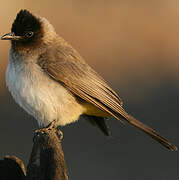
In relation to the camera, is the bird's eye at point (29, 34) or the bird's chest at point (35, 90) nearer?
the bird's chest at point (35, 90)

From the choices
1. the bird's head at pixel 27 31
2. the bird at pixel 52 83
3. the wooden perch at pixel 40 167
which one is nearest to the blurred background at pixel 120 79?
→ the bird at pixel 52 83

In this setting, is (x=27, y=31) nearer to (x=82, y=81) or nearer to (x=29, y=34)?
(x=29, y=34)

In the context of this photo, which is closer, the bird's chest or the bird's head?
the bird's chest

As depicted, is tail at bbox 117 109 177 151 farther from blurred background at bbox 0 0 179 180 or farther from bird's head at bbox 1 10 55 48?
blurred background at bbox 0 0 179 180

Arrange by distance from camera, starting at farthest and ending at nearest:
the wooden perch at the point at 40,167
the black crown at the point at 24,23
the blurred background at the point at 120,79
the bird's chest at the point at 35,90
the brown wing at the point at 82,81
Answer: the blurred background at the point at 120,79, the black crown at the point at 24,23, the brown wing at the point at 82,81, the bird's chest at the point at 35,90, the wooden perch at the point at 40,167

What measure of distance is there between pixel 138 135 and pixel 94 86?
9.33ft

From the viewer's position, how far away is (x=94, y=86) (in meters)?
5.25

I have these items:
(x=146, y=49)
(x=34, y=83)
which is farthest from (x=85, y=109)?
(x=146, y=49)

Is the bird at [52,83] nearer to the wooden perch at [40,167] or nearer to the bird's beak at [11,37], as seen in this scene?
the bird's beak at [11,37]

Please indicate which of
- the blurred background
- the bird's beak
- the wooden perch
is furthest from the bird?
the blurred background

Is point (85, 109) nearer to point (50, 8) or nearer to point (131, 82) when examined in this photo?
point (131, 82)

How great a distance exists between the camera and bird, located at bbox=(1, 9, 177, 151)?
497cm

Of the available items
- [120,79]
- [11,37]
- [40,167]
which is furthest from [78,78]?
[120,79]

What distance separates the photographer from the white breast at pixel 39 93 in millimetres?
4934
